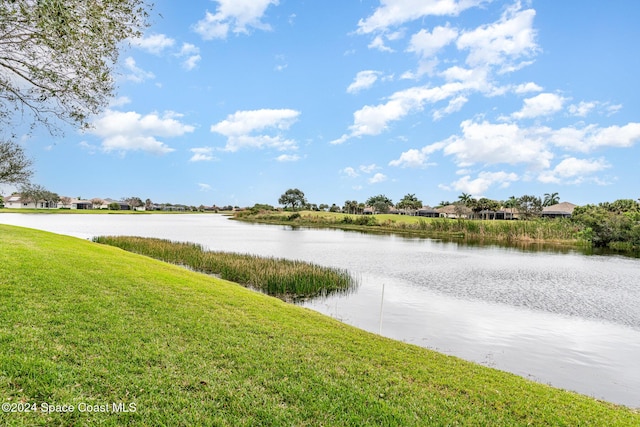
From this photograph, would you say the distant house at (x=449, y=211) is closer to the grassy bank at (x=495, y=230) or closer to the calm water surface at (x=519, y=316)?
the grassy bank at (x=495, y=230)

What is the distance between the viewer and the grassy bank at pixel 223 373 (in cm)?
473

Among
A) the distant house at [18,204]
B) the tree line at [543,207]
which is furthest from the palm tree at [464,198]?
the distant house at [18,204]

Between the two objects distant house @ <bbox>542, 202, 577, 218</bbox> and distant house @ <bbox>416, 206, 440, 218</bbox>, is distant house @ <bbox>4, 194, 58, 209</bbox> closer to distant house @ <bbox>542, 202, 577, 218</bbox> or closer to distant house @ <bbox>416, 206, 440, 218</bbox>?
distant house @ <bbox>416, 206, 440, 218</bbox>

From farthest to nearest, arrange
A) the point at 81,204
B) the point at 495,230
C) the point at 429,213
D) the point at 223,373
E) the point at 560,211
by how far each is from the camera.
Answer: the point at 81,204
the point at 429,213
the point at 560,211
the point at 495,230
the point at 223,373

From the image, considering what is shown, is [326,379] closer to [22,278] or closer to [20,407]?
[20,407]

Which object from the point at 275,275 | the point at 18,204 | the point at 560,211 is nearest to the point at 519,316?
the point at 275,275

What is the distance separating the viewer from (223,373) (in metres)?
5.73

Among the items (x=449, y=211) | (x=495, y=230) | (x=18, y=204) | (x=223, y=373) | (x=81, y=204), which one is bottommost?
(x=223, y=373)

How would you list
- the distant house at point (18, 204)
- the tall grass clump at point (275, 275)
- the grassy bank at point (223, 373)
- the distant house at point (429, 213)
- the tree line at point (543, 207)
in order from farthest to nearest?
1. the distant house at point (18, 204)
2. the distant house at point (429, 213)
3. the tree line at point (543, 207)
4. the tall grass clump at point (275, 275)
5. the grassy bank at point (223, 373)

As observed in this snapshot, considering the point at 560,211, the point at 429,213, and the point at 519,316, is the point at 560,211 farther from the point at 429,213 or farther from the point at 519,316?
the point at 519,316

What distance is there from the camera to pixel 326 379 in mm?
5883

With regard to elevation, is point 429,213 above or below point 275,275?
above

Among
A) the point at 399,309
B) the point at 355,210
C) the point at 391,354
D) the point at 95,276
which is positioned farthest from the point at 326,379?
the point at 355,210

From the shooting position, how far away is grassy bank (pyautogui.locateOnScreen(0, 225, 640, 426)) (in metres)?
4.73
